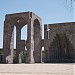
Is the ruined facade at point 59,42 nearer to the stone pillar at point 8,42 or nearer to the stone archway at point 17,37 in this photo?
the stone archway at point 17,37

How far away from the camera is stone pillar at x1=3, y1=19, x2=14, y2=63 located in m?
39.3

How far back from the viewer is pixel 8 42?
39.9 m

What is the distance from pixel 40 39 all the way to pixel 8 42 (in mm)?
6400

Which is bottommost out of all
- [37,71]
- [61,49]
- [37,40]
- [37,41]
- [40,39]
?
[37,71]

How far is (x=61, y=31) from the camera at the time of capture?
41969 mm

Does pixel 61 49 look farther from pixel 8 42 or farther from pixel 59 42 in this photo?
pixel 8 42

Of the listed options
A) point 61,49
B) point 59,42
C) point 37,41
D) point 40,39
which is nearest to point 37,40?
point 37,41

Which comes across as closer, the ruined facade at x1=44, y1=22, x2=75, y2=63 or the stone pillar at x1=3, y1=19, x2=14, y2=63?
the stone pillar at x1=3, y1=19, x2=14, y2=63

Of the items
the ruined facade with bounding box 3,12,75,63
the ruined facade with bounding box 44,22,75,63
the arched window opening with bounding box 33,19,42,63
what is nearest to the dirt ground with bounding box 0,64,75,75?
the ruined facade with bounding box 3,12,75,63

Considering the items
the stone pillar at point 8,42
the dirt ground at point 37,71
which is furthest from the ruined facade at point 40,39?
the dirt ground at point 37,71

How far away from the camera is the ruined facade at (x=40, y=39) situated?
1559 inches

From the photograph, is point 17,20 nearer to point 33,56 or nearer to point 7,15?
point 7,15

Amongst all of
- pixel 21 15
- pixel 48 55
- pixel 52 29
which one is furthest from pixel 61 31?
pixel 21 15

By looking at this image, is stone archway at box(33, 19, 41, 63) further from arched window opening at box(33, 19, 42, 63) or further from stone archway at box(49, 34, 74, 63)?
stone archway at box(49, 34, 74, 63)
